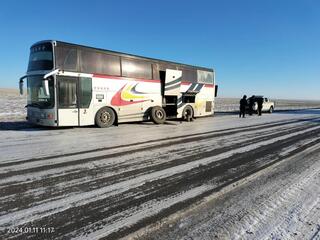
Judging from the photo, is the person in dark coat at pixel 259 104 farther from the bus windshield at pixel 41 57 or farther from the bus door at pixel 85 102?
the bus windshield at pixel 41 57

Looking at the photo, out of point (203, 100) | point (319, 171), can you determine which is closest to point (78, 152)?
point (319, 171)

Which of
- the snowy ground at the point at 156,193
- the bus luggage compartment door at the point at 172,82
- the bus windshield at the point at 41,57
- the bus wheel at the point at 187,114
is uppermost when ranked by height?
the bus windshield at the point at 41,57

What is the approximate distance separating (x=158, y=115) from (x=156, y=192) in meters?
10.6

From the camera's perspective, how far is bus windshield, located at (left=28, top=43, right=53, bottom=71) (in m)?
10.4

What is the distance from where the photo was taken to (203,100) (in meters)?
18.0

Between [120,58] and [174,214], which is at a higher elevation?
[120,58]

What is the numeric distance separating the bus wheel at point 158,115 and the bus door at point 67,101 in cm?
443

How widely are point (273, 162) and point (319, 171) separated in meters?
0.93

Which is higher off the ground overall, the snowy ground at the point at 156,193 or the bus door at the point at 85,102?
the bus door at the point at 85,102

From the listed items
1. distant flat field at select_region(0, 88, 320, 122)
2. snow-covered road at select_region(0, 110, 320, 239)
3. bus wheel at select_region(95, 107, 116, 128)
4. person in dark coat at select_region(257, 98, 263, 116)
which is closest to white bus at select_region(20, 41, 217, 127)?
bus wheel at select_region(95, 107, 116, 128)

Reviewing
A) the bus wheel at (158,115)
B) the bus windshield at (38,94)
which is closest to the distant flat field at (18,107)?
the bus windshield at (38,94)

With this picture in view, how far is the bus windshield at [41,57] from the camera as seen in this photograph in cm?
1039

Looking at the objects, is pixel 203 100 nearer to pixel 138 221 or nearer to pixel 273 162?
pixel 273 162

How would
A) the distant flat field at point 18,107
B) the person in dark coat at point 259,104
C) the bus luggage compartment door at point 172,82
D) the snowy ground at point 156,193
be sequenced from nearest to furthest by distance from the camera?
the snowy ground at point 156,193 < the bus luggage compartment door at point 172,82 < the distant flat field at point 18,107 < the person in dark coat at point 259,104
